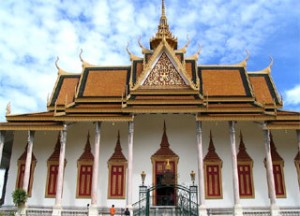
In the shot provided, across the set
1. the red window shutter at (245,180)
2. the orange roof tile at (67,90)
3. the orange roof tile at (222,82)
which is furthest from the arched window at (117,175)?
Answer: the red window shutter at (245,180)

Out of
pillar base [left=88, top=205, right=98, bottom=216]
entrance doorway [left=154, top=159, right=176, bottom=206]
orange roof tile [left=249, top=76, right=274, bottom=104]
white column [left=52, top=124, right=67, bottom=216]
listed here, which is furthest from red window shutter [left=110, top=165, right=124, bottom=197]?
orange roof tile [left=249, top=76, right=274, bottom=104]

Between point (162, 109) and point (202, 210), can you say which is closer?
point (202, 210)

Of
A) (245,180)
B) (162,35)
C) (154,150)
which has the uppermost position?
(162,35)

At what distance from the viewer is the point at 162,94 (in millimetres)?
18828

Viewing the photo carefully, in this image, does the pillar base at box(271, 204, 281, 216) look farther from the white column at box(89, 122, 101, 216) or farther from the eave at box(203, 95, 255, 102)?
the white column at box(89, 122, 101, 216)

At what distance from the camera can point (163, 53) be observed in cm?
2012

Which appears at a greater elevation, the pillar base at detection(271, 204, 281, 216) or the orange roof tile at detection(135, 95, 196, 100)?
the orange roof tile at detection(135, 95, 196, 100)

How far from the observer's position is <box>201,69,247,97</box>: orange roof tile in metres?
20.1

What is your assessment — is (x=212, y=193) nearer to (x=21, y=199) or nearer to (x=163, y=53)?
(x=163, y=53)

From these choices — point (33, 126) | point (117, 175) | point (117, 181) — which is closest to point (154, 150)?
point (117, 175)

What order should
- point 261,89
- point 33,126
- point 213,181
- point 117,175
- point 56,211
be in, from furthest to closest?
1. point 261,89
2. point 117,175
3. point 213,181
4. point 33,126
5. point 56,211

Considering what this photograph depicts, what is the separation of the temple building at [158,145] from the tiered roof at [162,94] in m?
0.06

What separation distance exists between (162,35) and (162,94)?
817cm

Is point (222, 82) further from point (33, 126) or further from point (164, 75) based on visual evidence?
point (33, 126)
